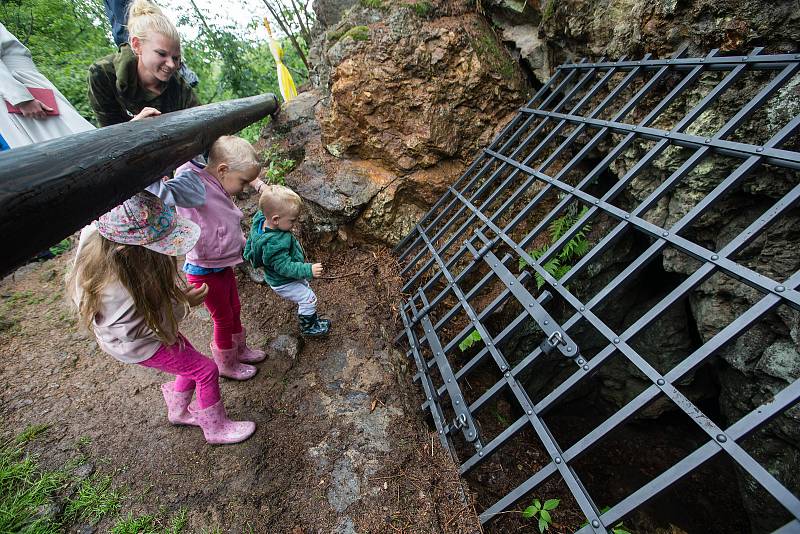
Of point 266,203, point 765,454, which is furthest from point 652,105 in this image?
point 266,203

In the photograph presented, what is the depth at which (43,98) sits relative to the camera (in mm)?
2842

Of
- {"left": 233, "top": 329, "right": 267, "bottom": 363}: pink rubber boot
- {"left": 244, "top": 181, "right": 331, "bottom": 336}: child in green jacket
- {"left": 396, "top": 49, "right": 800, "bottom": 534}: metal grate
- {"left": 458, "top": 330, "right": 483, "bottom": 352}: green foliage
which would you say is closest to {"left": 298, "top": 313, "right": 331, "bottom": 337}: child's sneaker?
{"left": 244, "top": 181, "right": 331, "bottom": 336}: child in green jacket

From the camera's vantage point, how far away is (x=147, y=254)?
1.63 meters

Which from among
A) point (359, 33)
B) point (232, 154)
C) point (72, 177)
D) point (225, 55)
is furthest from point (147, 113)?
point (225, 55)

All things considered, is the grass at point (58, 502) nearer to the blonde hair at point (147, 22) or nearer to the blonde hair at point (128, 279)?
the blonde hair at point (128, 279)

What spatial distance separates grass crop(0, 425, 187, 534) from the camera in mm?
1729

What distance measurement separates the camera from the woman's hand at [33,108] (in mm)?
2760

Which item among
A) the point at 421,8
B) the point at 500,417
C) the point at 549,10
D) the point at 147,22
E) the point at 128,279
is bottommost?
the point at 500,417

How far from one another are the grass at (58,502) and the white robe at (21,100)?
2342 mm

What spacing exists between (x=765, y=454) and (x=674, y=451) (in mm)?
1577

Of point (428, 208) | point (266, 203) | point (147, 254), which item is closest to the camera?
point (147, 254)

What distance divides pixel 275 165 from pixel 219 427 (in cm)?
343

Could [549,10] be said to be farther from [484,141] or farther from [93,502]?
[93,502]

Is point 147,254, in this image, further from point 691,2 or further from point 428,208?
point 691,2
